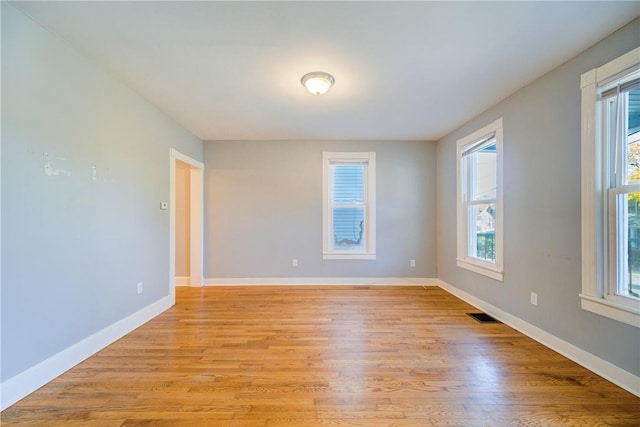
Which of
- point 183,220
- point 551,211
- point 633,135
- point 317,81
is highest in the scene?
point 317,81

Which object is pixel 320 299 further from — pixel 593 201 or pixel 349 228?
pixel 593 201

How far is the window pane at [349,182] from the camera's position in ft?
15.4

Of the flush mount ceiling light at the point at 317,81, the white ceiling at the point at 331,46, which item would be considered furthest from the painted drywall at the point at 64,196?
the flush mount ceiling light at the point at 317,81

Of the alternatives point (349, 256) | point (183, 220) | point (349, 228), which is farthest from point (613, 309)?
point (183, 220)

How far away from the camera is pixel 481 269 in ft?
11.0

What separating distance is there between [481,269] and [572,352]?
1.27 metres

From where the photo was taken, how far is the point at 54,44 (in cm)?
191

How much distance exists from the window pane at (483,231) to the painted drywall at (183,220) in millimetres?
4379

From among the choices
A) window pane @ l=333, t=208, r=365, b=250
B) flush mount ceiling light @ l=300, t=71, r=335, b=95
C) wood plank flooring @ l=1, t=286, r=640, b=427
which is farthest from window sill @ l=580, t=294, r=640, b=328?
window pane @ l=333, t=208, r=365, b=250

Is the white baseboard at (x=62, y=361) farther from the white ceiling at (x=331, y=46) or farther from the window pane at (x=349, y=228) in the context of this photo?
the window pane at (x=349, y=228)

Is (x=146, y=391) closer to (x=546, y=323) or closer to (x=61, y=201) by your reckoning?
(x=61, y=201)

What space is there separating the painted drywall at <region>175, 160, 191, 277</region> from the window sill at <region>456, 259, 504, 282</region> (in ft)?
14.1

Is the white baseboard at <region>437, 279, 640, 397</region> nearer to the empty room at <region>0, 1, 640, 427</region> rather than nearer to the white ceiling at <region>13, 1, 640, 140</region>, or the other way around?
the empty room at <region>0, 1, 640, 427</region>

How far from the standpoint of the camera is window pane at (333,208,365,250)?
15.4ft
